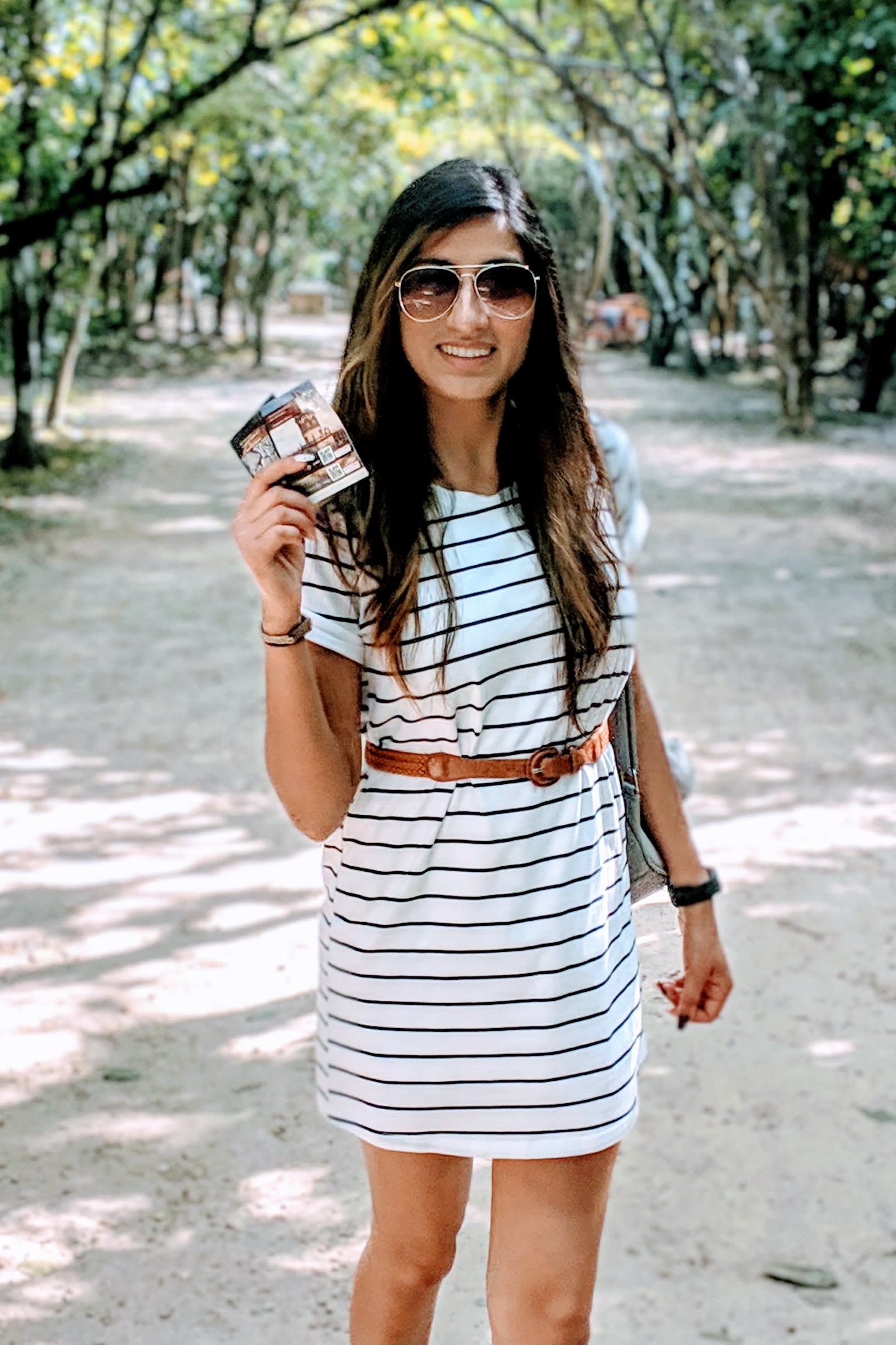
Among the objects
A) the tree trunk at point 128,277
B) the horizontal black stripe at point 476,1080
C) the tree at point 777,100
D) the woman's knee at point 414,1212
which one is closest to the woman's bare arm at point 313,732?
the horizontal black stripe at point 476,1080

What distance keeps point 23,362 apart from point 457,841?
12.1 meters

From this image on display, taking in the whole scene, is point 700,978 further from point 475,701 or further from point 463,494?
point 463,494

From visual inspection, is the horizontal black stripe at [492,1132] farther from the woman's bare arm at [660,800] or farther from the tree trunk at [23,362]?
the tree trunk at [23,362]

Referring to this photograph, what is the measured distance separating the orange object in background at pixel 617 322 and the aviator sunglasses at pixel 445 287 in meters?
28.9

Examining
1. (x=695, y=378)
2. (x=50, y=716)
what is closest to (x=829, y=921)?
(x=50, y=716)

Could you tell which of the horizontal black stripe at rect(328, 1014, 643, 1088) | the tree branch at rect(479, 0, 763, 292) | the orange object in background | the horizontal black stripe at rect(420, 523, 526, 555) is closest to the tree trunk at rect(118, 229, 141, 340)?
the orange object in background

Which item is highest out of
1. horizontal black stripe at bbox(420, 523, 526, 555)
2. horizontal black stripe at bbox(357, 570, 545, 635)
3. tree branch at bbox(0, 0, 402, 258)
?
tree branch at bbox(0, 0, 402, 258)

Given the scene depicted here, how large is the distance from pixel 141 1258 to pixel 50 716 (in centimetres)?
397

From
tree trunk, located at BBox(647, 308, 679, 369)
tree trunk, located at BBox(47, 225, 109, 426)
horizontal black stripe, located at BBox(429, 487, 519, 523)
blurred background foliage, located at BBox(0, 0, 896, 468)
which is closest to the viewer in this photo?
horizontal black stripe, located at BBox(429, 487, 519, 523)

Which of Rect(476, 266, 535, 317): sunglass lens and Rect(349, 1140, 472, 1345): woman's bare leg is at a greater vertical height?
Rect(476, 266, 535, 317): sunglass lens

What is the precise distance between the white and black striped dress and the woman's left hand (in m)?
0.37

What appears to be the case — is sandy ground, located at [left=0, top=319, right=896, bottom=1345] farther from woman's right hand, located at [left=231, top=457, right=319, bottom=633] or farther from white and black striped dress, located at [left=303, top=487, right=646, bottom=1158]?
woman's right hand, located at [left=231, top=457, right=319, bottom=633]

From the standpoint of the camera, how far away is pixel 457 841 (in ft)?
6.35

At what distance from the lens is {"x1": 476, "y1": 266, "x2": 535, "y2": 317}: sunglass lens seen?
2.01 meters
